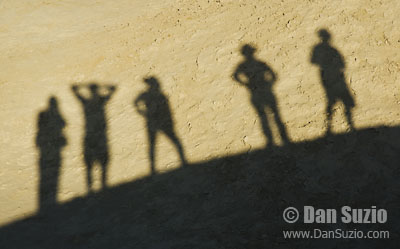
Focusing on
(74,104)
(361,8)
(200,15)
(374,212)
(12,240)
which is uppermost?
(200,15)

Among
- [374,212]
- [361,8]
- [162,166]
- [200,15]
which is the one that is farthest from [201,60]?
[374,212]

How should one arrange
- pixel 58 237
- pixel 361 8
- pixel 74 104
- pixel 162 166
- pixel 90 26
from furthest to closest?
pixel 90 26, pixel 74 104, pixel 361 8, pixel 162 166, pixel 58 237

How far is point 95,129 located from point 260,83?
3.26m

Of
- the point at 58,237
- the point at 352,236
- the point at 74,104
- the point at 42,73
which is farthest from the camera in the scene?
the point at 42,73

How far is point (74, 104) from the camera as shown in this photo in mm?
8125

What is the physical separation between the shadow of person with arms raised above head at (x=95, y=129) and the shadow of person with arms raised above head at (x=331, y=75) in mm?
3885

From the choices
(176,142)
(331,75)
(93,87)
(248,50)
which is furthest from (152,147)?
(331,75)

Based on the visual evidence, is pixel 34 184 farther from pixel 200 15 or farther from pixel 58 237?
pixel 200 15

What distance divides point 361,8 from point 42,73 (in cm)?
698

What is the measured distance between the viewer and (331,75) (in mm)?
6621

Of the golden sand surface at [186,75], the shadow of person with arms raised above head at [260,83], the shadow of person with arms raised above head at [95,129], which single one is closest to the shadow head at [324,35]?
the golden sand surface at [186,75]

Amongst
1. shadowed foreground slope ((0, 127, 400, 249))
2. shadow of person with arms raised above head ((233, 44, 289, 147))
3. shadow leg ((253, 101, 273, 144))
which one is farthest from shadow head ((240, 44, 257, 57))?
shadowed foreground slope ((0, 127, 400, 249))

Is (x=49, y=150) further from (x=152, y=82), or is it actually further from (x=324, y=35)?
(x=324, y=35)

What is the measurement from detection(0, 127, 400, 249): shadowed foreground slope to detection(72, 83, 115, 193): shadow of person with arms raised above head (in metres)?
0.75
